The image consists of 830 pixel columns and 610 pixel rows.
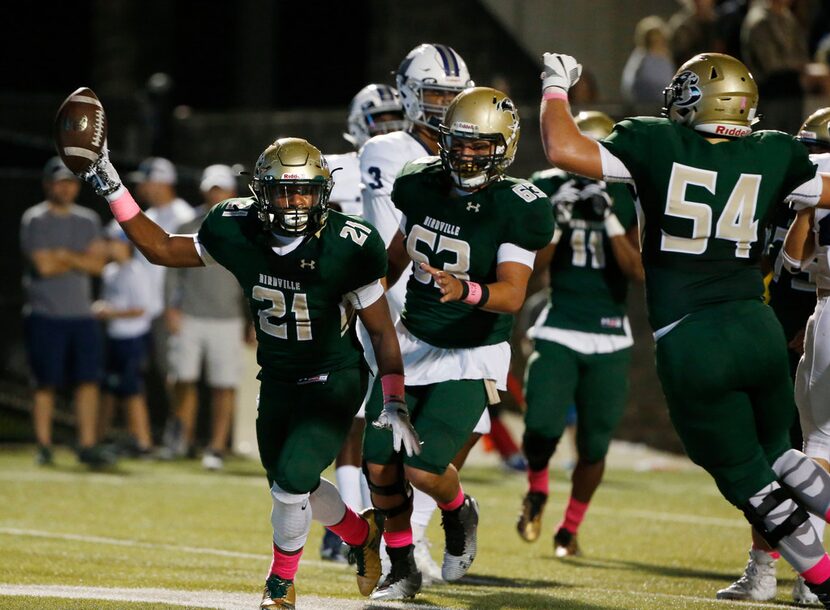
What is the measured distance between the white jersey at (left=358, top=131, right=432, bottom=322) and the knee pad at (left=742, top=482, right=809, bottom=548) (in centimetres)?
210

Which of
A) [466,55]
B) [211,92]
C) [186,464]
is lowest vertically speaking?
[186,464]

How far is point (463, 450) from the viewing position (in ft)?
20.4

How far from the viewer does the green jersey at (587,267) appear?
296 inches

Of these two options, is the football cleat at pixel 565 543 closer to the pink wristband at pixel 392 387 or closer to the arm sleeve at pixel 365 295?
the pink wristband at pixel 392 387

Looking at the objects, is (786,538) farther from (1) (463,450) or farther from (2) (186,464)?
(2) (186,464)

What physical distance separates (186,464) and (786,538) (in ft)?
24.7

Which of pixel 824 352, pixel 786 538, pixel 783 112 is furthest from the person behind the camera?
pixel 783 112

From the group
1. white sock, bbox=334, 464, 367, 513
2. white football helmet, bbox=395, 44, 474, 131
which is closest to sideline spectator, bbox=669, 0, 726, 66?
white football helmet, bbox=395, 44, 474, 131

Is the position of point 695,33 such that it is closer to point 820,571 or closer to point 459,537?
point 459,537

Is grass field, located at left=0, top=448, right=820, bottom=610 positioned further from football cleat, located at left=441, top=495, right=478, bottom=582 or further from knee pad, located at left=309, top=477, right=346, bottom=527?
knee pad, located at left=309, top=477, right=346, bottom=527

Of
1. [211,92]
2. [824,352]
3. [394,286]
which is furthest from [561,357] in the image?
[211,92]

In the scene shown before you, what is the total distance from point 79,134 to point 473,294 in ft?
5.08

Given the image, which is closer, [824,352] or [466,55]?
[824,352]

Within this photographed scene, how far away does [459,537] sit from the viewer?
610 centimetres
